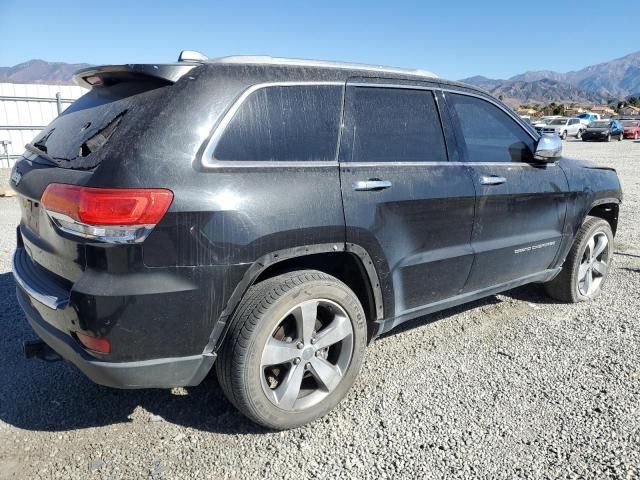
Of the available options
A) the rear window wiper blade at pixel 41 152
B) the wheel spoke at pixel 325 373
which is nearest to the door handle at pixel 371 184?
the wheel spoke at pixel 325 373

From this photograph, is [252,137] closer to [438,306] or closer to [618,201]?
[438,306]

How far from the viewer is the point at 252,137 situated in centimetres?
246

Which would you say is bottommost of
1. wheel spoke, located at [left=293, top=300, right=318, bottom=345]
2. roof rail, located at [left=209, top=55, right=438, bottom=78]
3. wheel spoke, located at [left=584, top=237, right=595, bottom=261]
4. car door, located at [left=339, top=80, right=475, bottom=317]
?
wheel spoke, located at [left=584, top=237, right=595, bottom=261]

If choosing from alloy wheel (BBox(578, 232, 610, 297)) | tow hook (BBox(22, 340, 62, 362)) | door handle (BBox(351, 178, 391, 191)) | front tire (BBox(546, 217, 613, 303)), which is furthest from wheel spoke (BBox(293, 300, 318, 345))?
alloy wheel (BBox(578, 232, 610, 297))

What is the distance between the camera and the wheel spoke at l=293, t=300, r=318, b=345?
8.45ft

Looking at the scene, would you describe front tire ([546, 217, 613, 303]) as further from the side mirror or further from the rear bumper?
the rear bumper

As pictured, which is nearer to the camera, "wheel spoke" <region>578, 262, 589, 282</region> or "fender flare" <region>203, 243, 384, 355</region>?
"fender flare" <region>203, 243, 384, 355</region>

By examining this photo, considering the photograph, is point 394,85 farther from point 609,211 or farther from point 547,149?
point 609,211

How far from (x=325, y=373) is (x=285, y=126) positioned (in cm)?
132

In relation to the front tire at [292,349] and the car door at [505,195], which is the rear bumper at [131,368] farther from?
the car door at [505,195]

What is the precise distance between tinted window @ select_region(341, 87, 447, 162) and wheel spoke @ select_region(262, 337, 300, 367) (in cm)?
104

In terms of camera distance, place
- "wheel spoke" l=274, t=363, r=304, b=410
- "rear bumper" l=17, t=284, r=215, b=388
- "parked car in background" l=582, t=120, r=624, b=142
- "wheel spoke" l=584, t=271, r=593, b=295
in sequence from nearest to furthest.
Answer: "rear bumper" l=17, t=284, r=215, b=388
"wheel spoke" l=274, t=363, r=304, b=410
"wheel spoke" l=584, t=271, r=593, b=295
"parked car in background" l=582, t=120, r=624, b=142

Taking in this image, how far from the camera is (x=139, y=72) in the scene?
8.00ft

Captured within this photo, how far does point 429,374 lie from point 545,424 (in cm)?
74
